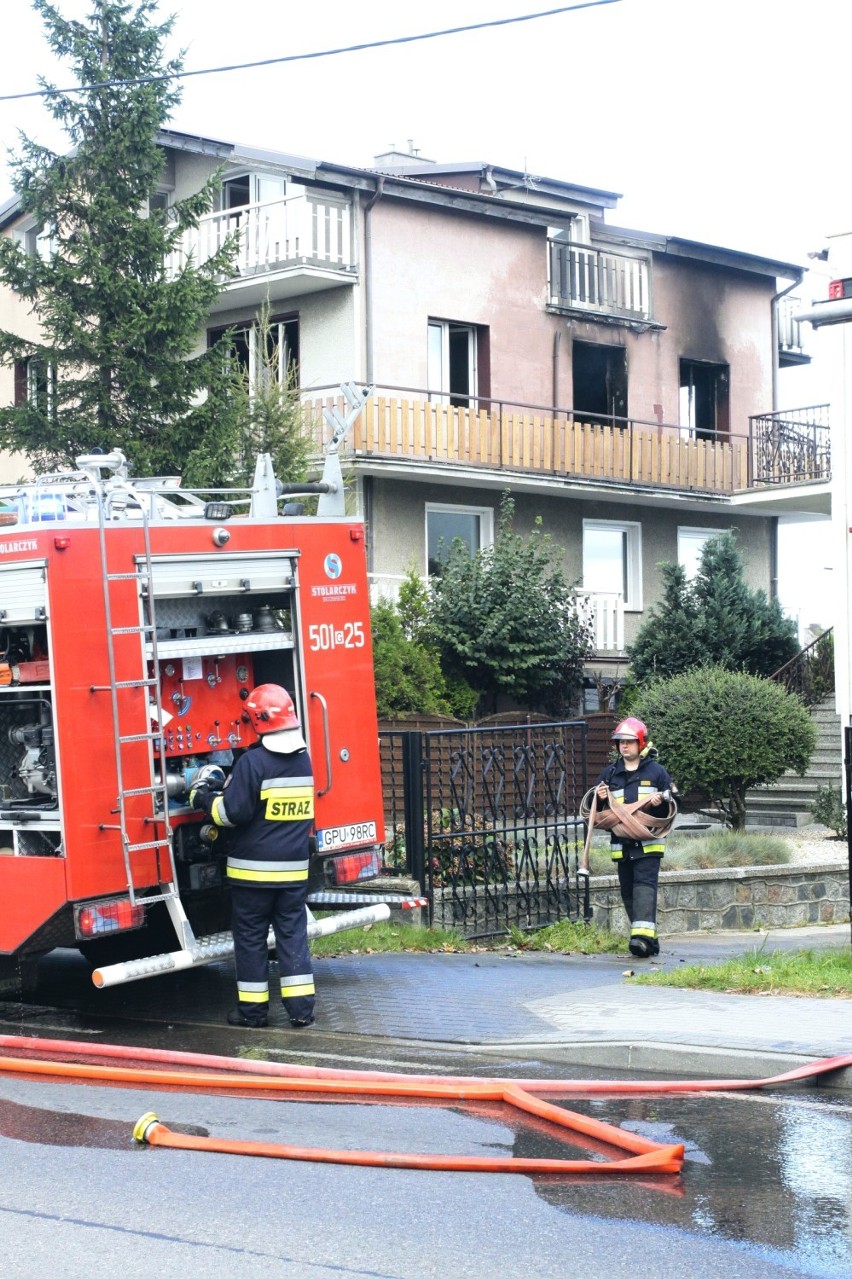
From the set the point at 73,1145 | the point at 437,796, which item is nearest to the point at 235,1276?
the point at 73,1145

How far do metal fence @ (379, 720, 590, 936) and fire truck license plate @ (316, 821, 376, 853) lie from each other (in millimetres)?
1793

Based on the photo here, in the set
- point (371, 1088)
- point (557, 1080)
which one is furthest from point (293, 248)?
point (371, 1088)

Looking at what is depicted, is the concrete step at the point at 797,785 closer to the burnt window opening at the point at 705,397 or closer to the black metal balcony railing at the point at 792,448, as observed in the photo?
the black metal balcony railing at the point at 792,448

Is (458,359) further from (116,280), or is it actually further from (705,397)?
(116,280)

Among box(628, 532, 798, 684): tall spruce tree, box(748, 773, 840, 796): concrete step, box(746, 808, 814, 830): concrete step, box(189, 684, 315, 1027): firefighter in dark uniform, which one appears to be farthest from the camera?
box(628, 532, 798, 684): tall spruce tree

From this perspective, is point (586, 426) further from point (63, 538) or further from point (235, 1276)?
point (235, 1276)

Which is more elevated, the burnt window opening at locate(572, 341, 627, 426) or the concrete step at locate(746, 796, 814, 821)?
the burnt window opening at locate(572, 341, 627, 426)

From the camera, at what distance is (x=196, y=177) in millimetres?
26953

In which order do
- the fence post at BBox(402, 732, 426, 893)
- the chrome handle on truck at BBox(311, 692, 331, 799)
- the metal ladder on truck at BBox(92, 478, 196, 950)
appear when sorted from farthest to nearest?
1. the fence post at BBox(402, 732, 426, 893)
2. the chrome handle on truck at BBox(311, 692, 331, 799)
3. the metal ladder on truck at BBox(92, 478, 196, 950)

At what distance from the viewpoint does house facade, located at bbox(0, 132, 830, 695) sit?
24.7 meters

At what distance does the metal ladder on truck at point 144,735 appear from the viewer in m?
8.59

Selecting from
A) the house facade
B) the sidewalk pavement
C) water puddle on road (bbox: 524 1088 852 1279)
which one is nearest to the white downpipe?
the sidewalk pavement

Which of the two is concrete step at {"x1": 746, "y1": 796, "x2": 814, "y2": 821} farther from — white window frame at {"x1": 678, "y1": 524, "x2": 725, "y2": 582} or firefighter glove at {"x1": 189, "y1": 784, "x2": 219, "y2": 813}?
firefighter glove at {"x1": 189, "y1": 784, "x2": 219, "y2": 813}

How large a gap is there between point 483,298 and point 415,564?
5.22 metres
